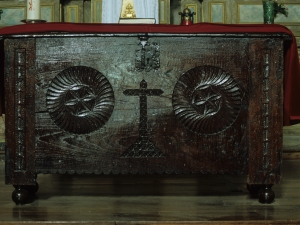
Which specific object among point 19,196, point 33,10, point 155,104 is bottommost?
point 19,196

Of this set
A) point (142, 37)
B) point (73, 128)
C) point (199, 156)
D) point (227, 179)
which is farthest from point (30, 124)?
point (227, 179)

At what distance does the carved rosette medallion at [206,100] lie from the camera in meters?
2.21

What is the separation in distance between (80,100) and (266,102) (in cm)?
80

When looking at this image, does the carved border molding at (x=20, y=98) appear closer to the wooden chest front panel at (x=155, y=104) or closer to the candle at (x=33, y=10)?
the wooden chest front panel at (x=155, y=104)

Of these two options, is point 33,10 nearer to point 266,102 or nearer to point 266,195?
point 266,102

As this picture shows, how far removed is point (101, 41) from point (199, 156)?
654 mm

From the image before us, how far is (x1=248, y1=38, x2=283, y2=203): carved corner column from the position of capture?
2.20 m

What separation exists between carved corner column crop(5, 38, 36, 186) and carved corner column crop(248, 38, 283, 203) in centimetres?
95

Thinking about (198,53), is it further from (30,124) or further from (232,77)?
(30,124)

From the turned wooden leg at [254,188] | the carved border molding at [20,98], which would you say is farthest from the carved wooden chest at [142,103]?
the turned wooden leg at [254,188]

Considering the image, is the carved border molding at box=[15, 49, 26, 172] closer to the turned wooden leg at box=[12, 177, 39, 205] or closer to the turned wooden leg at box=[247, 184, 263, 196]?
the turned wooden leg at box=[12, 177, 39, 205]

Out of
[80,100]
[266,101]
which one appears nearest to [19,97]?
[80,100]

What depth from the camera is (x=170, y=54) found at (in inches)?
86.7

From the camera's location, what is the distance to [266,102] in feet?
7.22
